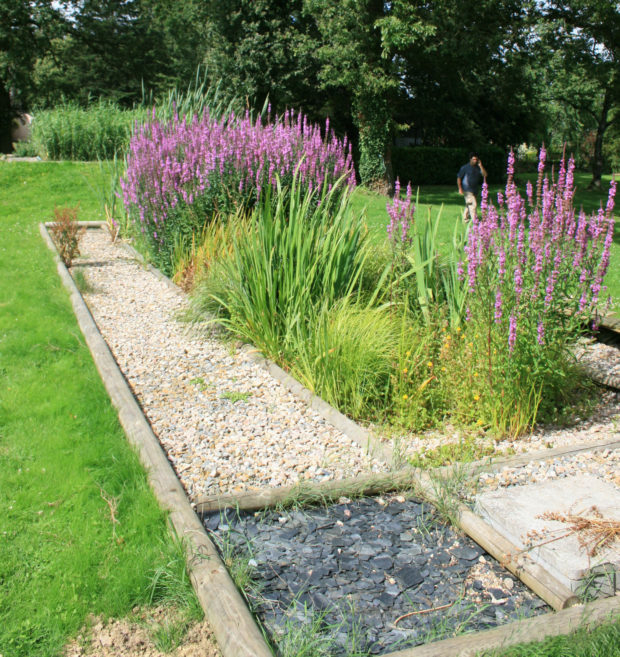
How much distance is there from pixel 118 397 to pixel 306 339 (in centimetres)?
150

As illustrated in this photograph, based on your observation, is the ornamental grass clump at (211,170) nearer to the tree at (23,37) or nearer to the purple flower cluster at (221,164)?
the purple flower cluster at (221,164)

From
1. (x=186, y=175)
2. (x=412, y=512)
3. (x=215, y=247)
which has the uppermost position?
(x=186, y=175)

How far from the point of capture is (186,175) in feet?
25.5

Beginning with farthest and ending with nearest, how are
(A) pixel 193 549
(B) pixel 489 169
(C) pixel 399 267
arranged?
(B) pixel 489 169 < (C) pixel 399 267 < (A) pixel 193 549

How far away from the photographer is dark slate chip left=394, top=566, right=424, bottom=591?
8.68ft

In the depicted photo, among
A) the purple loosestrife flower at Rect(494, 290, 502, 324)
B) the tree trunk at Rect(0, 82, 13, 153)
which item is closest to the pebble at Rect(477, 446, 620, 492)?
the purple loosestrife flower at Rect(494, 290, 502, 324)

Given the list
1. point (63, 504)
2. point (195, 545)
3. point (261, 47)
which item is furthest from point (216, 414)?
point (261, 47)

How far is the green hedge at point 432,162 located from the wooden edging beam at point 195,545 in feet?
73.0

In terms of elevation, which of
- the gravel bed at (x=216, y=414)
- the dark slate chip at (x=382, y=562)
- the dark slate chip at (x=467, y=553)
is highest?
the dark slate chip at (x=467, y=553)

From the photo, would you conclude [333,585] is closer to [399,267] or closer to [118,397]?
[118,397]

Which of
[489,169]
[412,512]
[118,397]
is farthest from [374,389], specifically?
[489,169]

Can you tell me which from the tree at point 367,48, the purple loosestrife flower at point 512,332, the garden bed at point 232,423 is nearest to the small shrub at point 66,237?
the garden bed at point 232,423

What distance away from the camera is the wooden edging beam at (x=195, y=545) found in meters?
2.15

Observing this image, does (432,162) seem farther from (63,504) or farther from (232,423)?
(63,504)
